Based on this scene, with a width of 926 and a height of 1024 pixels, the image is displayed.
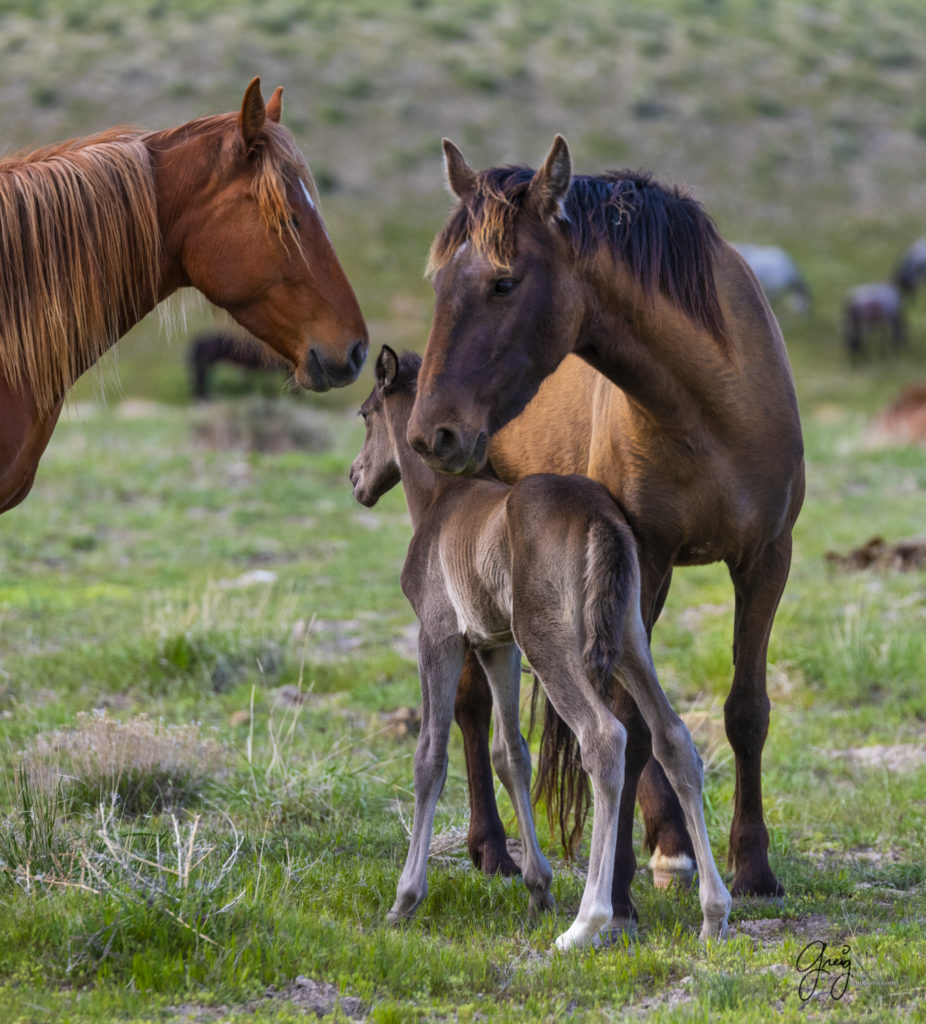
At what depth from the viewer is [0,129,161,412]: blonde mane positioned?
4.11 meters

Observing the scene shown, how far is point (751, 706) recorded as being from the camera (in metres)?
4.62

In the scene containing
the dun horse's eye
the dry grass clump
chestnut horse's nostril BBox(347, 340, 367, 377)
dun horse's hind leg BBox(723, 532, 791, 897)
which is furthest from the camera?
the dry grass clump

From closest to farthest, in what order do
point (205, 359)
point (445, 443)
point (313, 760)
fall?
point (445, 443)
point (313, 760)
point (205, 359)

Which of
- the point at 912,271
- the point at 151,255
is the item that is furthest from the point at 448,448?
the point at 912,271

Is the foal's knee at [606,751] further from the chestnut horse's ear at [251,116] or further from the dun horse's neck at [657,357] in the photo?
the chestnut horse's ear at [251,116]

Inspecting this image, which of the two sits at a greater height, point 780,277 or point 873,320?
point 780,277

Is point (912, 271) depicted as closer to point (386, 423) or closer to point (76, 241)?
point (386, 423)

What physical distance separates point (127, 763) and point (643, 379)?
9.00 feet

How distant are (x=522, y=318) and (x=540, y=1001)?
6.42ft

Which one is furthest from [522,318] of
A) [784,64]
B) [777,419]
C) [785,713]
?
[784,64]

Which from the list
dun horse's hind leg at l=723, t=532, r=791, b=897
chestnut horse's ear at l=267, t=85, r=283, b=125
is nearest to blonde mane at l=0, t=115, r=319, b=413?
chestnut horse's ear at l=267, t=85, r=283, b=125

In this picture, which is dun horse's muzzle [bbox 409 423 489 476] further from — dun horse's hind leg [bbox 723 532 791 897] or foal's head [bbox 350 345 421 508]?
dun horse's hind leg [bbox 723 532 791 897]

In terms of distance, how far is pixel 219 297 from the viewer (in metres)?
4.29

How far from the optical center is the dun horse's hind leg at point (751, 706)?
4.41 meters
